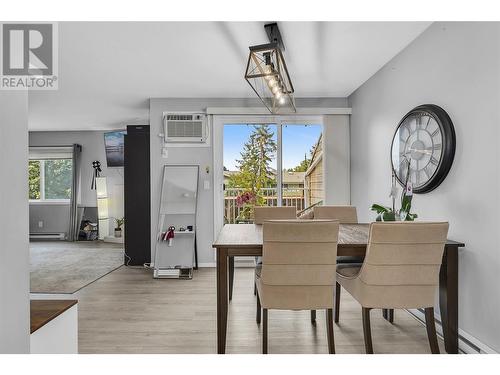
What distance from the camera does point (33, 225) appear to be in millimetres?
7102

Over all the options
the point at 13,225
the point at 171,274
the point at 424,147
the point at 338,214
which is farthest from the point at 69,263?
the point at 424,147

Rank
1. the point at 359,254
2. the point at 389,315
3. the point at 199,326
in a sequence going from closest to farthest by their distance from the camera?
1. the point at 359,254
2. the point at 199,326
3. the point at 389,315

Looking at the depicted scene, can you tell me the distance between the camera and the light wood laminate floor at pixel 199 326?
2.21 metres

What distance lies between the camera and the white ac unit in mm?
4434

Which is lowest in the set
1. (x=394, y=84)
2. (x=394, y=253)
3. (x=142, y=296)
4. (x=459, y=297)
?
(x=142, y=296)

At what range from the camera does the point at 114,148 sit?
6.83 meters

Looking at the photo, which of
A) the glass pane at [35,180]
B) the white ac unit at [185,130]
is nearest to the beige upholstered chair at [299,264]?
the white ac unit at [185,130]

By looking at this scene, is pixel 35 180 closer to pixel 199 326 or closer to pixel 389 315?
pixel 199 326

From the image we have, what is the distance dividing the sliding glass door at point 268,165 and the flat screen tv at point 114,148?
322 centimetres

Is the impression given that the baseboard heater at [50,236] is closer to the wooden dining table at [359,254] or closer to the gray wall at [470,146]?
the wooden dining table at [359,254]

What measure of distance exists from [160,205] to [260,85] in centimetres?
206

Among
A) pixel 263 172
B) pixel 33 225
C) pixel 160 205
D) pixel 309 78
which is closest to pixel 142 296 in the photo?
pixel 160 205

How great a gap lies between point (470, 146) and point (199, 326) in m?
2.33
